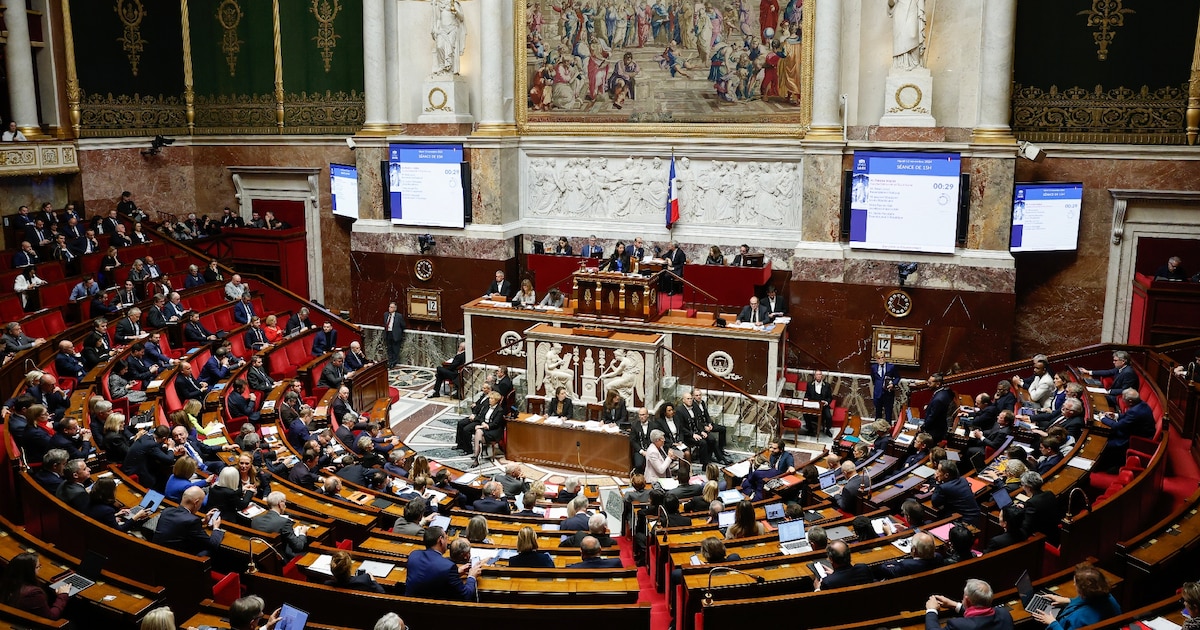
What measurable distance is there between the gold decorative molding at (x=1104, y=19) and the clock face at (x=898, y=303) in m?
5.03

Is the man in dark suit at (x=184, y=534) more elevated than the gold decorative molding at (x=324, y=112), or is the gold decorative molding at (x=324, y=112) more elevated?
the gold decorative molding at (x=324, y=112)

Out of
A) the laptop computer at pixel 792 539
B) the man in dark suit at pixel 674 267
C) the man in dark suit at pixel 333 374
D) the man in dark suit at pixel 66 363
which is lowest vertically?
the man in dark suit at pixel 333 374

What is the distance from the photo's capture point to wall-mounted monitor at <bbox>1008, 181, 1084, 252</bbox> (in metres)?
15.5

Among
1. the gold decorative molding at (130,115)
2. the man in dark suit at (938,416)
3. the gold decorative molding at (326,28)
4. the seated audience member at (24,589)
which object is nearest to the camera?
the seated audience member at (24,589)

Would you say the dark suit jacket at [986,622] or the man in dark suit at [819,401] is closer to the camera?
the dark suit jacket at [986,622]

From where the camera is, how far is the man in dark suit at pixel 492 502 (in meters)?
10.1

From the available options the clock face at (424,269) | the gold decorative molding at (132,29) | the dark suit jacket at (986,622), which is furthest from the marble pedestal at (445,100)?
the dark suit jacket at (986,622)

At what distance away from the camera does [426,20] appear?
19.6 m

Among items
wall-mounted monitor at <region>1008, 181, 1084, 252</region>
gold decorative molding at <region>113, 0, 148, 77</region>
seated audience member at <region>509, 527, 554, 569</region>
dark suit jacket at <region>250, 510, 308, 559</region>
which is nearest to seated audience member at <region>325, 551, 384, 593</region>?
dark suit jacket at <region>250, 510, 308, 559</region>

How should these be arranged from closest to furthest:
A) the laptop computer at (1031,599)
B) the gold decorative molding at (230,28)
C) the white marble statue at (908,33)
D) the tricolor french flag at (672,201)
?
1. the laptop computer at (1031,599)
2. the white marble statue at (908,33)
3. the tricolor french flag at (672,201)
4. the gold decorative molding at (230,28)

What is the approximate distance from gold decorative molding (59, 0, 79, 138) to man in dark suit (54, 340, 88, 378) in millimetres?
9442

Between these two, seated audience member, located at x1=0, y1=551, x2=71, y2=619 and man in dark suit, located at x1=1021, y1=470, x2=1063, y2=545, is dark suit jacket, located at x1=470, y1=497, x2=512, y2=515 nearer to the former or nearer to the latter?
seated audience member, located at x1=0, y1=551, x2=71, y2=619

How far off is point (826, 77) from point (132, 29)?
51.0 ft

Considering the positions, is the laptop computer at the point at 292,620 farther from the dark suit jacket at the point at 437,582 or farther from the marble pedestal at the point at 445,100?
the marble pedestal at the point at 445,100
